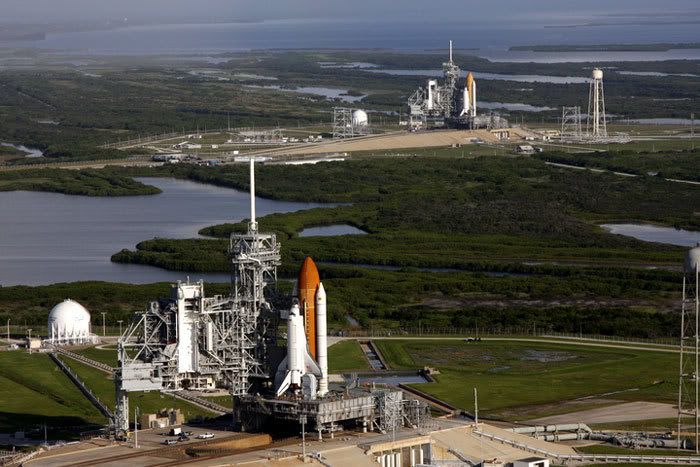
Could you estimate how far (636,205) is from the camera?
134250 mm

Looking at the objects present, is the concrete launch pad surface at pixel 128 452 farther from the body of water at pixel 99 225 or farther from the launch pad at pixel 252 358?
the body of water at pixel 99 225

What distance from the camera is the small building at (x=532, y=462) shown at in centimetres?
5219

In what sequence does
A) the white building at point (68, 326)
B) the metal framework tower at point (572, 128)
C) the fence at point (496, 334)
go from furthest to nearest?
1. the metal framework tower at point (572, 128)
2. the fence at point (496, 334)
3. the white building at point (68, 326)

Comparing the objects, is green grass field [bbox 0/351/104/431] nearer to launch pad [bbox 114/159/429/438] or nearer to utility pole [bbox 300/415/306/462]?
launch pad [bbox 114/159/429/438]

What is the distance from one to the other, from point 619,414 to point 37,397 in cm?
2174

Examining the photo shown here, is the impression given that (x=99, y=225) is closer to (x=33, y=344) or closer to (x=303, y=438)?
(x=33, y=344)

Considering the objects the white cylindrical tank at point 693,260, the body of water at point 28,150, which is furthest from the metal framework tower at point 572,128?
the white cylindrical tank at point 693,260

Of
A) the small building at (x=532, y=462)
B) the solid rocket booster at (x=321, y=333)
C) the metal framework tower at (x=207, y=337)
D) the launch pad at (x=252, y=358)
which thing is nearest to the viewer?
the small building at (x=532, y=462)

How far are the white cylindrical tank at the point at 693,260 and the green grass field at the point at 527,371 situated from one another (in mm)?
8050

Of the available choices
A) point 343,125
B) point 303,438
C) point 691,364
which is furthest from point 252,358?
point 343,125

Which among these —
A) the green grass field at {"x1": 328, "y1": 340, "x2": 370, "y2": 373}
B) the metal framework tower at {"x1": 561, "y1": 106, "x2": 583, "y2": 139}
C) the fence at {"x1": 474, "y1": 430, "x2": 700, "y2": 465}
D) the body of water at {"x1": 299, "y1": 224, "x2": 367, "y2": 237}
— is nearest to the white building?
the green grass field at {"x1": 328, "y1": 340, "x2": 370, "y2": 373}

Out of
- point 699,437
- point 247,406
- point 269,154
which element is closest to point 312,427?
point 247,406

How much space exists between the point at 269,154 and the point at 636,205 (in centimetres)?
4789

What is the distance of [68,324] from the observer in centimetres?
7819
